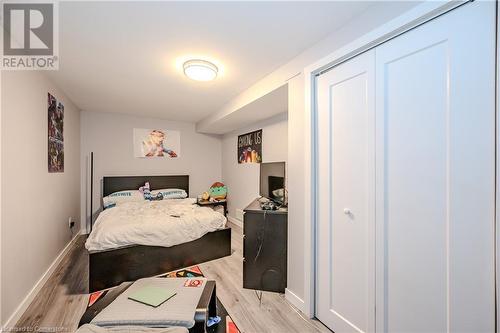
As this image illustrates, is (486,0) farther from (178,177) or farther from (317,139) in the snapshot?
(178,177)

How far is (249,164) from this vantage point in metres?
4.00

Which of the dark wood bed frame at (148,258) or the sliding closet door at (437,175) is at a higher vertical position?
the sliding closet door at (437,175)

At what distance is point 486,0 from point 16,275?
348 centimetres

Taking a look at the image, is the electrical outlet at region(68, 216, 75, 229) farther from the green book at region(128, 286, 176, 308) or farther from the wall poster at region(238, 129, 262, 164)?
the wall poster at region(238, 129, 262, 164)

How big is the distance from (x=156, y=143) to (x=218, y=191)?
1.67 meters

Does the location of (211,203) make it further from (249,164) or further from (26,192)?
(26,192)

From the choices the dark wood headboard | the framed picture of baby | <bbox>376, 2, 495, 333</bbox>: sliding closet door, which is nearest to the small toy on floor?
<bbox>376, 2, 495, 333</bbox>: sliding closet door

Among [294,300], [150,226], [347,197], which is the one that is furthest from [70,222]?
[347,197]

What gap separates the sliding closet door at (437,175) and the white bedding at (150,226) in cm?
206

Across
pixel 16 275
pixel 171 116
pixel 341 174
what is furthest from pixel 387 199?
pixel 171 116

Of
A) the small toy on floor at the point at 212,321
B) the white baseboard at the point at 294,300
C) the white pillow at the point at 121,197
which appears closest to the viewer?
the small toy on floor at the point at 212,321

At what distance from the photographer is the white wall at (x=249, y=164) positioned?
3.23 meters

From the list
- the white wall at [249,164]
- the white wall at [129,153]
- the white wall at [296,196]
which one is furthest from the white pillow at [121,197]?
the white wall at [296,196]

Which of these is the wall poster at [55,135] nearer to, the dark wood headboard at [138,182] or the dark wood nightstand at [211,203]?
the dark wood headboard at [138,182]
